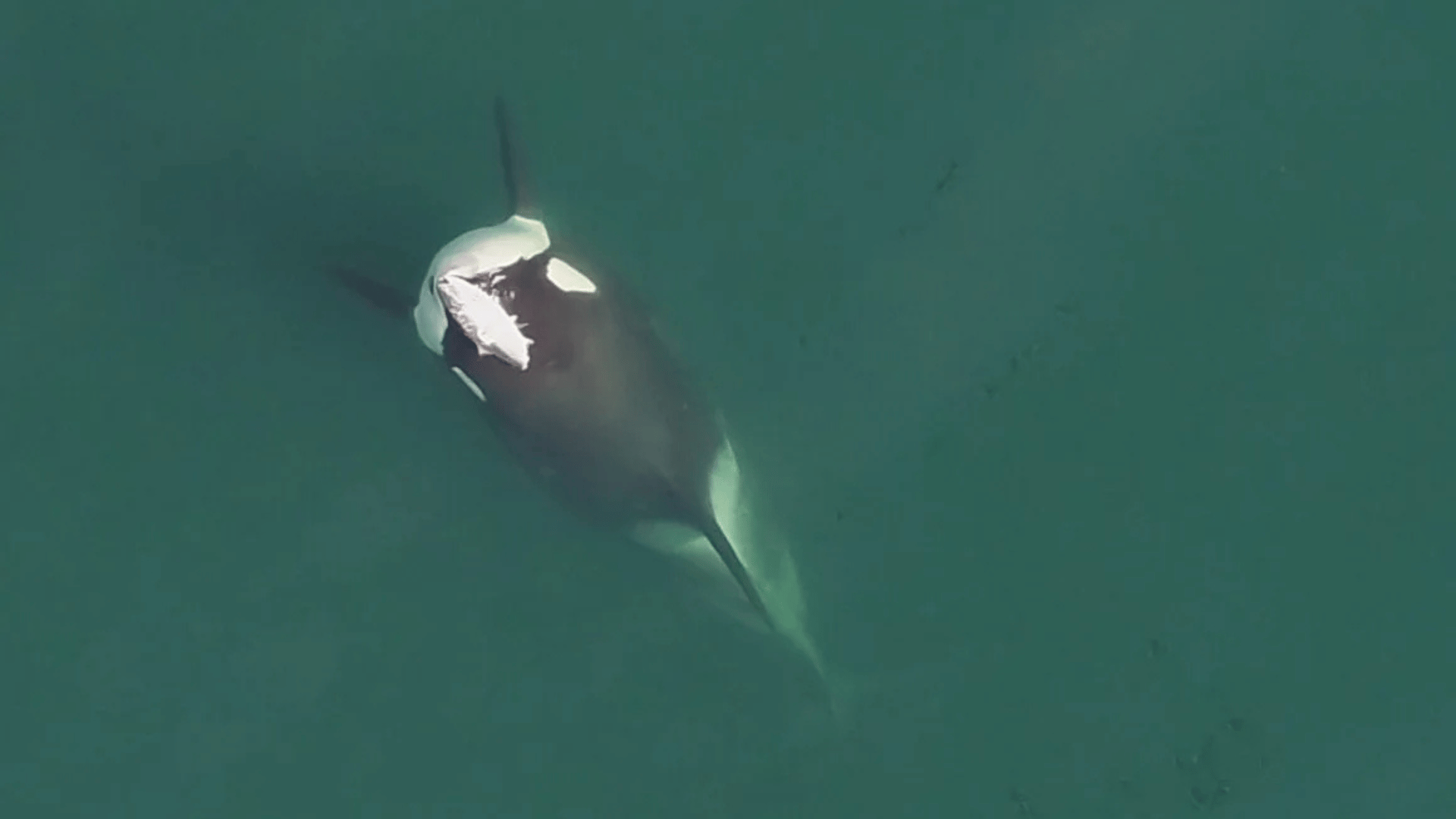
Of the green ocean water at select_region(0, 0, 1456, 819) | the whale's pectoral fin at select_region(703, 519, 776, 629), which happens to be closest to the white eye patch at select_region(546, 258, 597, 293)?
the green ocean water at select_region(0, 0, 1456, 819)

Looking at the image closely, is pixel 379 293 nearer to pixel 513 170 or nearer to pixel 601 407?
pixel 513 170

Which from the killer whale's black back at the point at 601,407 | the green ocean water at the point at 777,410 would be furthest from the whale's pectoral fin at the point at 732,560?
the green ocean water at the point at 777,410

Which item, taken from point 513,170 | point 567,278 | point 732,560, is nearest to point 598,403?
A: point 567,278

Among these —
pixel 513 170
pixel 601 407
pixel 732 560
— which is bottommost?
pixel 732 560

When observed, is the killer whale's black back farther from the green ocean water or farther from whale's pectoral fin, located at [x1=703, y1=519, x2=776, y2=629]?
the green ocean water

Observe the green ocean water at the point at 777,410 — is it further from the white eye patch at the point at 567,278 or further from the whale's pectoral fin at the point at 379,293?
the white eye patch at the point at 567,278

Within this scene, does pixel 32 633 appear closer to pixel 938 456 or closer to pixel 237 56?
pixel 237 56
